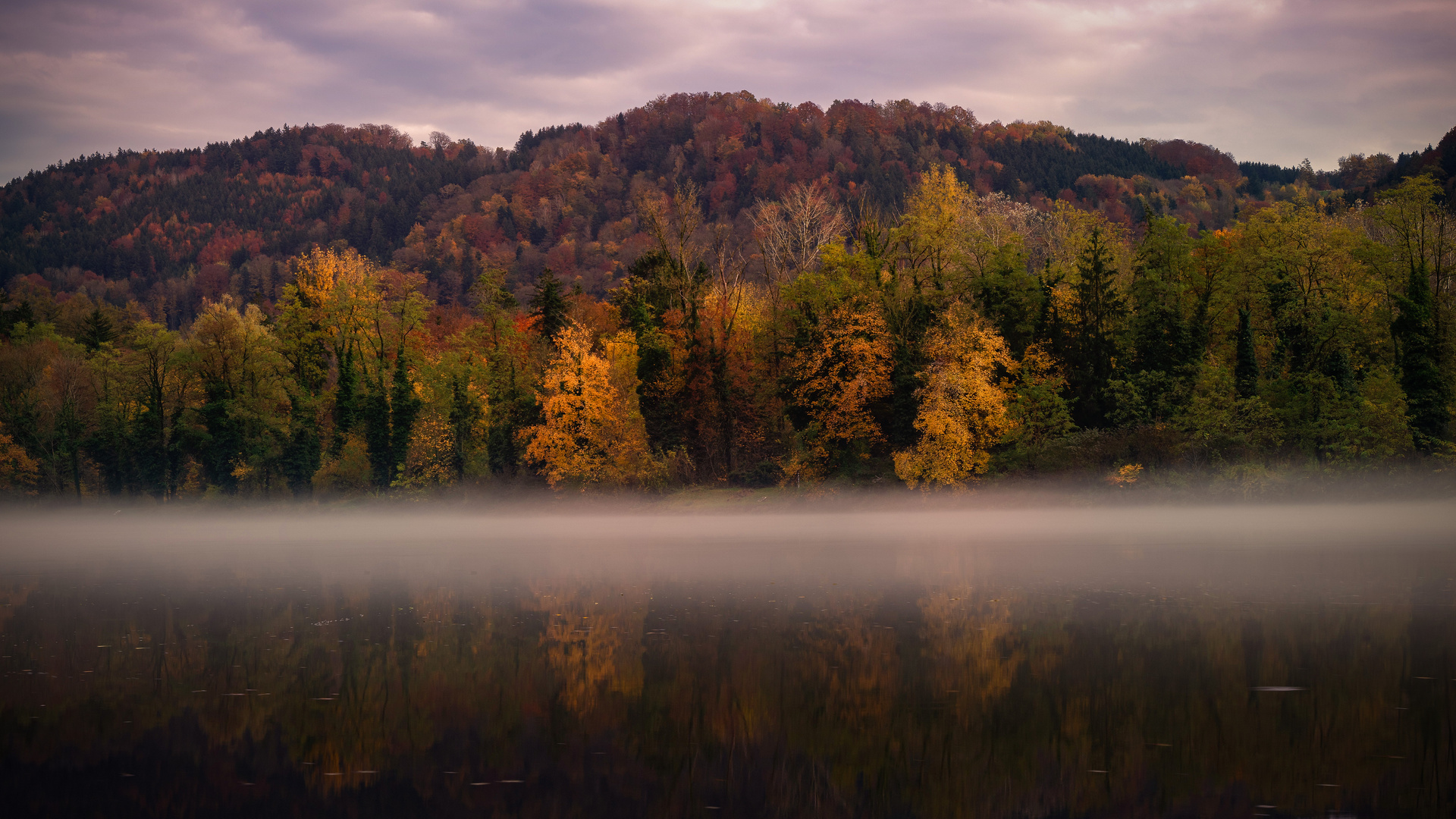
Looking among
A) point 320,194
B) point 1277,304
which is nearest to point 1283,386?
point 1277,304

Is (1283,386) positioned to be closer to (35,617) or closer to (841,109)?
(35,617)

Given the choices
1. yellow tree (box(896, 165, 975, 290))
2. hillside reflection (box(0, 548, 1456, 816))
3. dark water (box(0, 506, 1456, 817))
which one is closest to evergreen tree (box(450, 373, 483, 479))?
yellow tree (box(896, 165, 975, 290))

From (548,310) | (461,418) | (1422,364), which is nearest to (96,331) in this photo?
(461,418)

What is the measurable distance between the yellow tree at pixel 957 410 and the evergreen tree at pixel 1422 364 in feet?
70.4

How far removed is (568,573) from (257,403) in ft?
195

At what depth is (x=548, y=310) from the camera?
7894 cm

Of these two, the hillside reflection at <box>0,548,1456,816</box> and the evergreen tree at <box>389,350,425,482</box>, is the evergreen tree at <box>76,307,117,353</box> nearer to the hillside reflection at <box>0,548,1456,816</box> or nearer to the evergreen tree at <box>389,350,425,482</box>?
the evergreen tree at <box>389,350,425,482</box>

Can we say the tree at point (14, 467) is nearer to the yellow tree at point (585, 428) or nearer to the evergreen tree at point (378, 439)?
the evergreen tree at point (378, 439)

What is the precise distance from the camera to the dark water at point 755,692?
1198 centimetres

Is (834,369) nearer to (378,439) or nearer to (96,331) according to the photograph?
(378,439)

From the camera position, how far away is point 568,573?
3594cm

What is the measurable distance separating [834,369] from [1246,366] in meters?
23.7

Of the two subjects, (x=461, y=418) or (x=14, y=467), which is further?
(x=14, y=467)

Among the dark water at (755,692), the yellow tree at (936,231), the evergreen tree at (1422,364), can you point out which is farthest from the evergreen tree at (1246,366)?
the dark water at (755,692)
